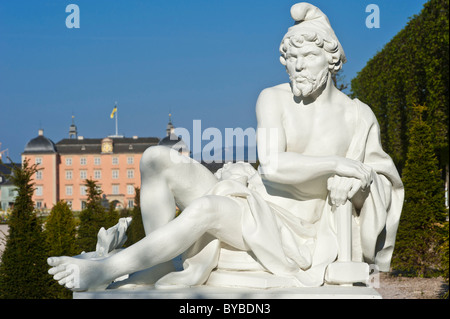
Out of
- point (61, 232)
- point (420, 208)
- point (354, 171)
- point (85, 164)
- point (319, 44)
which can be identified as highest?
point (319, 44)

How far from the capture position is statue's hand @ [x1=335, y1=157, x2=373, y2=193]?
3945 millimetres

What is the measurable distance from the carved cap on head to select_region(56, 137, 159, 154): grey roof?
68.6m

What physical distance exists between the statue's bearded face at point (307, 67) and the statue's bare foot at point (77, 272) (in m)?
1.80

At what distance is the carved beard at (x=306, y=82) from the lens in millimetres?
4211

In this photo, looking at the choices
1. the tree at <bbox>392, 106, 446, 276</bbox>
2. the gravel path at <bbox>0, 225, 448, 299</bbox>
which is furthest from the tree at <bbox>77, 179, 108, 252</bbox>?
the tree at <bbox>392, 106, 446, 276</bbox>

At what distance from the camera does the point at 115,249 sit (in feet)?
14.0

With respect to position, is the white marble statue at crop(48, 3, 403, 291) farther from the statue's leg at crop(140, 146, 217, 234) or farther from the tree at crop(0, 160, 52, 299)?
the tree at crop(0, 160, 52, 299)

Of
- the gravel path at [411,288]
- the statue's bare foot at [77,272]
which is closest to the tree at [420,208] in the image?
the gravel path at [411,288]

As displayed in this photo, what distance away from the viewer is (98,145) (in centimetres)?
7350

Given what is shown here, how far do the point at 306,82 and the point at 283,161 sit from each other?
0.61 meters

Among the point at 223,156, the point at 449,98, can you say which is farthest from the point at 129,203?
the point at 223,156

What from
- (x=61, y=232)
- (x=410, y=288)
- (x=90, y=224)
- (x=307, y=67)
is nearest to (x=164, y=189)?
(x=307, y=67)

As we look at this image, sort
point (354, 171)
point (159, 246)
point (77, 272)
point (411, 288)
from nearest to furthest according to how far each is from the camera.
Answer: point (77, 272)
point (159, 246)
point (354, 171)
point (411, 288)

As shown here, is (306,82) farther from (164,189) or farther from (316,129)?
(164,189)
